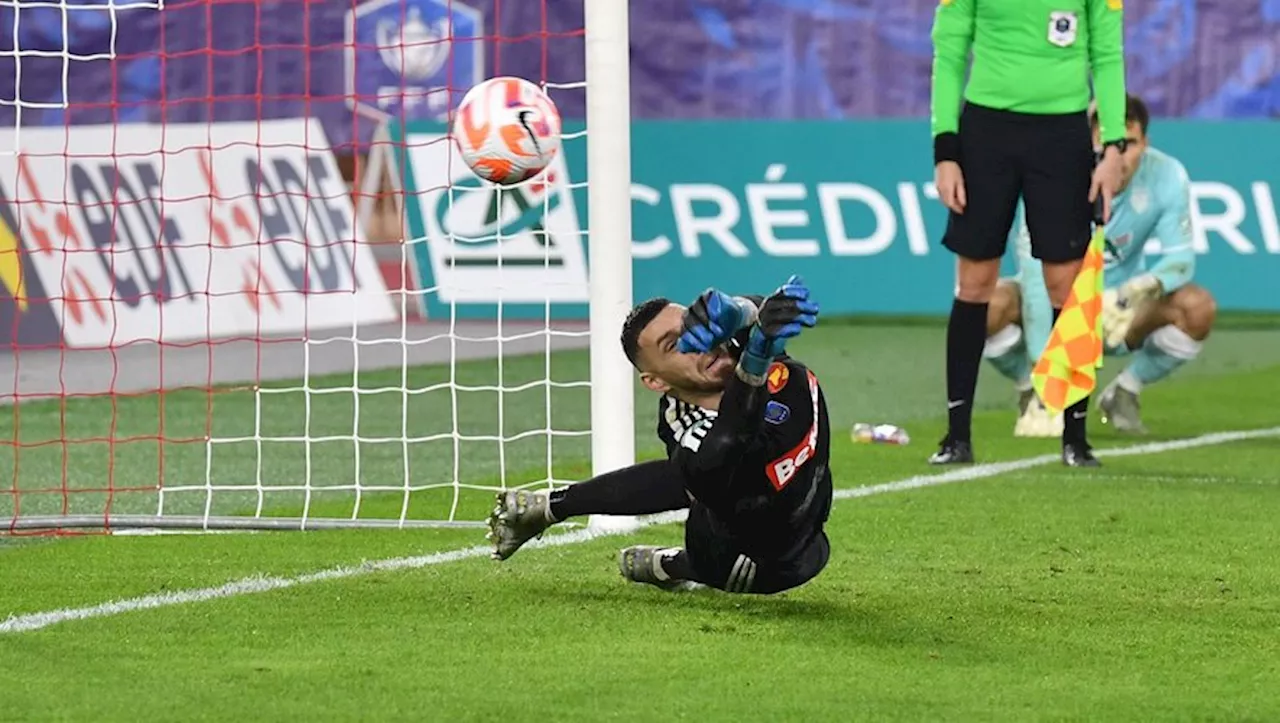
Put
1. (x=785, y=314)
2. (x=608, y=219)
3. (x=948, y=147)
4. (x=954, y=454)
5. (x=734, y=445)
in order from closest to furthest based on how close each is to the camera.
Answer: (x=785, y=314), (x=734, y=445), (x=608, y=219), (x=948, y=147), (x=954, y=454)

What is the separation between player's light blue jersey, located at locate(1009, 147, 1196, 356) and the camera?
973cm

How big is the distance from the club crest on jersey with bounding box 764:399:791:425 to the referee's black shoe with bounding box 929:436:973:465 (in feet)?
11.5

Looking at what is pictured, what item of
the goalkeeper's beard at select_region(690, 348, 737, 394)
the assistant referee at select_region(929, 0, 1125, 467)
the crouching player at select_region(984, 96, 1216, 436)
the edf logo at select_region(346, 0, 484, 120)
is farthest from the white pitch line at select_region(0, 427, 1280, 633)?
the edf logo at select_region(346, 0, 484, 120)

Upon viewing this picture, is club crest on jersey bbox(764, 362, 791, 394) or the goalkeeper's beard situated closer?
club crest on jersey bbox(764, 362, 791, 394)

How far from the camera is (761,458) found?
15.8 feet

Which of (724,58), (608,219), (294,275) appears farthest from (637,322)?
(724,58)

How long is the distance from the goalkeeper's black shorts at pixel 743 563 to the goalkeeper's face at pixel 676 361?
285 mm

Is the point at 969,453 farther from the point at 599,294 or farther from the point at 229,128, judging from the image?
the point at 229,128

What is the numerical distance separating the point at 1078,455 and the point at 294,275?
7.15 metres

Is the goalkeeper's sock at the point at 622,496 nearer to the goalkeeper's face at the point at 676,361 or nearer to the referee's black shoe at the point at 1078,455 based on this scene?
the goalkeeper's face at the point at 676,361

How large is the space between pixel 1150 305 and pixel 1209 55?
748 centimetres

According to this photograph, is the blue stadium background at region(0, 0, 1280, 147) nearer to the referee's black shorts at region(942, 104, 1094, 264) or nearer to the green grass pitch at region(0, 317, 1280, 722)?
the green grass pitch at region(0, 317, 1280, 722)

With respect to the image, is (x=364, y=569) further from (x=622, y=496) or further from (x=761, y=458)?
(x=761, y=458)

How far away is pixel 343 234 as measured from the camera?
15.1m
